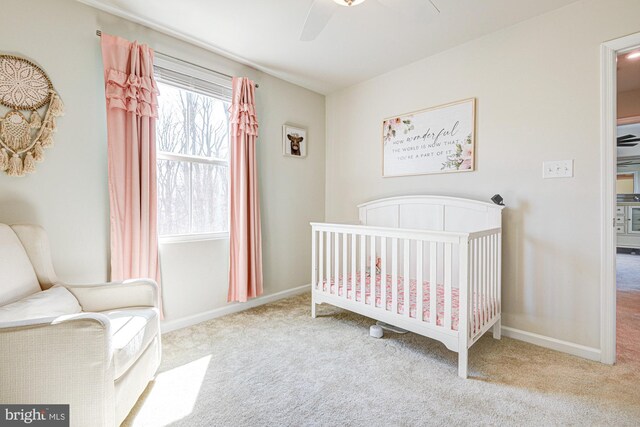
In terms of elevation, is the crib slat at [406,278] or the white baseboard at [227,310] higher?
the crib slat at [406,278]

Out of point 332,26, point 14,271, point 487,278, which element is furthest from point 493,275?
point 14,271

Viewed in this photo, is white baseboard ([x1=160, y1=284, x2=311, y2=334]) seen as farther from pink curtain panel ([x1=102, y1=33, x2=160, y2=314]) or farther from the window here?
the window

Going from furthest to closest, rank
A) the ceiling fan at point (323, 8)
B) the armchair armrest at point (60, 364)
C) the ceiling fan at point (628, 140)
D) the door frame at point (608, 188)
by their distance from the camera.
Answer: the ceiling fan at point (628, 140), the door frame at point (608, 188), the ceiling fan at point (323, 8), the armchair armrest at point (60, 364)

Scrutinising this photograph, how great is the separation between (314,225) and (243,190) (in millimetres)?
721

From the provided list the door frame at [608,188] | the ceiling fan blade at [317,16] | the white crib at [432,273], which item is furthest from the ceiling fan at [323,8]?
the white crib at [432,273]

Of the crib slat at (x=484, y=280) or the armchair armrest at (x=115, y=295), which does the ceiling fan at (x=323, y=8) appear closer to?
the crib slat at (x=484, y=280)

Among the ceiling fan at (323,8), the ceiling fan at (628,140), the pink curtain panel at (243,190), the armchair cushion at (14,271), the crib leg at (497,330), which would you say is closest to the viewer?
the armchair cushion at (14,271)

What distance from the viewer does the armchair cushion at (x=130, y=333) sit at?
47.9 inches

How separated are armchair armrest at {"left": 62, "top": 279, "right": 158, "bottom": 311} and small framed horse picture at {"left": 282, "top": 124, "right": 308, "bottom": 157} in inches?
75.8

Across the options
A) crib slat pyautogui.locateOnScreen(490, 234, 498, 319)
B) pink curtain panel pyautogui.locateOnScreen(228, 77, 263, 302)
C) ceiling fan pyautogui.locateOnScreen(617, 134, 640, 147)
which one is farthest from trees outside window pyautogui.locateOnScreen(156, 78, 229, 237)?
ceiling fan pyautogui.locateOnScreen(617, 134, 640, 147)

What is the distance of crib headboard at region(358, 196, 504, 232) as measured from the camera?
2.22m

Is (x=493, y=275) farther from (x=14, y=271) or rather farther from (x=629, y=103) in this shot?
(x=629, y=103)

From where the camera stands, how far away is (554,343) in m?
2.00

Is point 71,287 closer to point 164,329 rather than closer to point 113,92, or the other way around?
point 164,329
